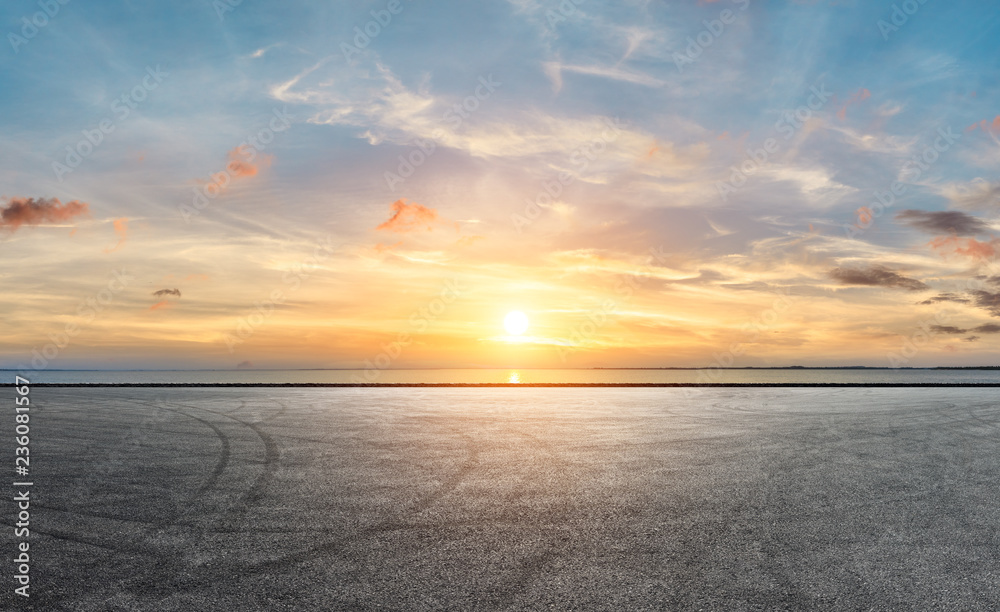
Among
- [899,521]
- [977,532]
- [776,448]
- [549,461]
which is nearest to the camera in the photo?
[977,532]

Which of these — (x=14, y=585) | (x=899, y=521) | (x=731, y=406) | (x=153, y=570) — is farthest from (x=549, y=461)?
(x=731, y=406)

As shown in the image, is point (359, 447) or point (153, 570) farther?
point (359, 447)

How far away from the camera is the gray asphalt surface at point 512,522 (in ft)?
18.0

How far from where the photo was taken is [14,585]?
18.8ft

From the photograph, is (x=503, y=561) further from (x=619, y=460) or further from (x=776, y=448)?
(x=776, y=448)

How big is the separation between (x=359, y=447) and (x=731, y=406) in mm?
17106

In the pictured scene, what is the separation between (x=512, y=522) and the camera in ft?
24.9

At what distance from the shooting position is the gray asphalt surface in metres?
5.49

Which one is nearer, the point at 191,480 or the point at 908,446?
the point at 191,480

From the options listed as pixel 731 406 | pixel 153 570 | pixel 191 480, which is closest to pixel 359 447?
pixel 191 480

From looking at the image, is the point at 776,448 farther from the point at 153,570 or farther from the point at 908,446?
the point at 153,570

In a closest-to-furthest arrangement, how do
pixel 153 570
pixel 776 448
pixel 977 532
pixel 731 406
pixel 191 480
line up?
1. pixel 153 570
2. pixel 977 532
3. pixel 191 480
4. pixel 776 448
5. pixel 731 406

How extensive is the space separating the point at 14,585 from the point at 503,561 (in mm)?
4444

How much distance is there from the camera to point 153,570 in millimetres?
5980
